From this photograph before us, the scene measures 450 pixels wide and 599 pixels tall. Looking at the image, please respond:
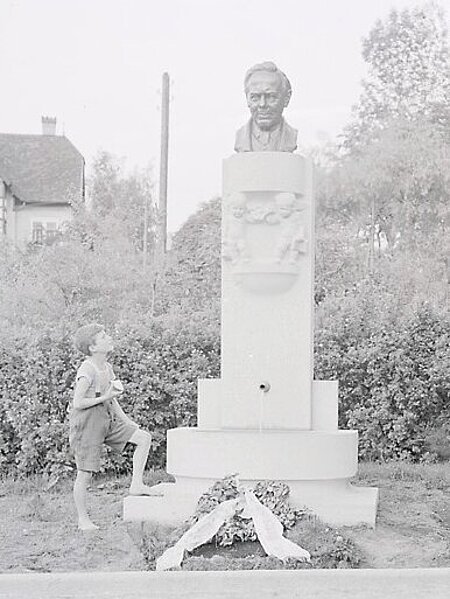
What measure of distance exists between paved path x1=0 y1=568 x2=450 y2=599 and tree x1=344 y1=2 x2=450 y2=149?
18.1 meters

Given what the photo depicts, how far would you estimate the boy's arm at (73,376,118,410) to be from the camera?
684 cm

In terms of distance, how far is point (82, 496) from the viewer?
7.00 metres

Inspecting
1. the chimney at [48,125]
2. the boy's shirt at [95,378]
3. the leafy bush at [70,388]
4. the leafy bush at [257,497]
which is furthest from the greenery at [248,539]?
the chimney at [48,125]

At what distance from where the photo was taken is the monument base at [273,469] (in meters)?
7.05

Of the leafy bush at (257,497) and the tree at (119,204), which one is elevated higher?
the tree at (119,204)

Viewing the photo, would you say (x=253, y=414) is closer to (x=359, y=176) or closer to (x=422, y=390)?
(x=422, y=390)

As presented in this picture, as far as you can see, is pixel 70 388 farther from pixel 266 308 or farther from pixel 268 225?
pixel 268 225

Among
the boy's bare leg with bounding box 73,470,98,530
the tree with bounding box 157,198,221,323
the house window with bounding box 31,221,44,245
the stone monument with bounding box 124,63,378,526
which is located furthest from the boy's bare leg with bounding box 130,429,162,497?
the house window with bounding box 31,221,44,245

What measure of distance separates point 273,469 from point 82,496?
47.4 inches

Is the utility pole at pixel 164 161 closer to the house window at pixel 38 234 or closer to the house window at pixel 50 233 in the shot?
the house window at pixel 50 233

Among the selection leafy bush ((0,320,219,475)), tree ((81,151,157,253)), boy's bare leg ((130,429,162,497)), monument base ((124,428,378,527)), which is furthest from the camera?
tree ((81,151,157,253))

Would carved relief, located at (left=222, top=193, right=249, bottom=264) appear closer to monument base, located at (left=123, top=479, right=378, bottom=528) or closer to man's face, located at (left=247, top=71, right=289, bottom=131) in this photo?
man's face, located at (left=247, top=71, right=289, bottom=131)

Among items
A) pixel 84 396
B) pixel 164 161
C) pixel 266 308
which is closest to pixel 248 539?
pixel 84 396

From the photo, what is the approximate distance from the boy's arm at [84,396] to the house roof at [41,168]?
14.7 m
